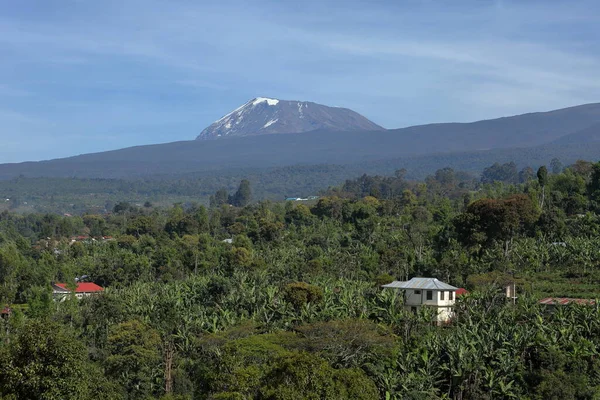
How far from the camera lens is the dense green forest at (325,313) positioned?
3203 cm

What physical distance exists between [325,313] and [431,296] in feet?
22.9

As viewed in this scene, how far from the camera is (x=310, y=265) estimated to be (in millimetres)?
67625

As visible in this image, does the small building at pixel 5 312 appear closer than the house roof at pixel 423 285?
No

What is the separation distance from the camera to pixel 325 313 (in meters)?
50.0

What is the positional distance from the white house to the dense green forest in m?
1.54

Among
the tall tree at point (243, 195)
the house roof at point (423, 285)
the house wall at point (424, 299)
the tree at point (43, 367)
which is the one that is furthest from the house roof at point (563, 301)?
the tall tree at point (243, 195)

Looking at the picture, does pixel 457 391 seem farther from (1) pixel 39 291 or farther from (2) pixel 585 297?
(1) pixel 39 291

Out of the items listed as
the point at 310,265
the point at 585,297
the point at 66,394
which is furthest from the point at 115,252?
the point at 66,394

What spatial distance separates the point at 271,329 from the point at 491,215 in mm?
23283

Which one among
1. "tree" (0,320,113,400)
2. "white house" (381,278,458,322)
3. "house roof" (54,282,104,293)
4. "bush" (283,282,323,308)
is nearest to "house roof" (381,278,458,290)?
"white house" (381,278,458,322)

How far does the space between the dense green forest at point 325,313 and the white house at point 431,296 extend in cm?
154

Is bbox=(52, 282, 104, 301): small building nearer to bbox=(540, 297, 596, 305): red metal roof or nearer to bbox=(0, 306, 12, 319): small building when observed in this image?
bbox=(0, 306, 12, 319): small building

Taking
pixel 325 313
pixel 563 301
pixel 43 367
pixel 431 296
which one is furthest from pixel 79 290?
pixel 43 367

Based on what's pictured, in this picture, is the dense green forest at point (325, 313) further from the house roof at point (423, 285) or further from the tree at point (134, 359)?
the house roof at point (423, 285)
